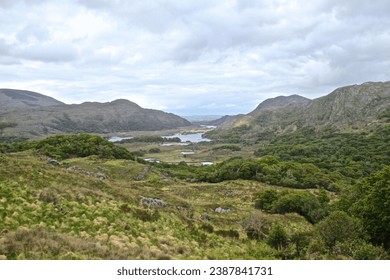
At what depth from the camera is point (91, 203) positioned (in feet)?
97.9

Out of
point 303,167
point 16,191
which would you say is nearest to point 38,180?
point 16,191

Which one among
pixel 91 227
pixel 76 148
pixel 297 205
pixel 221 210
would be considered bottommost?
pixel 297 205

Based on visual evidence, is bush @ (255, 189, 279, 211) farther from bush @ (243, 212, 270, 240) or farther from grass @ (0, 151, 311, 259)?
grass @ (0, 151, 311, 259)

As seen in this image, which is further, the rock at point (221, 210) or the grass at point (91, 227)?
the rock at point (221, 210)

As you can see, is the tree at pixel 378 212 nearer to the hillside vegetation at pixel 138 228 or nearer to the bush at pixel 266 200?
the hillside vegetation at pixel 138 228

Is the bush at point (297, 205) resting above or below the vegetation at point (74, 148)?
below

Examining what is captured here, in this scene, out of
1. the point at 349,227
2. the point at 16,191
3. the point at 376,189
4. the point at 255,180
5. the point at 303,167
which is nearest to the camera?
the point at 16,191

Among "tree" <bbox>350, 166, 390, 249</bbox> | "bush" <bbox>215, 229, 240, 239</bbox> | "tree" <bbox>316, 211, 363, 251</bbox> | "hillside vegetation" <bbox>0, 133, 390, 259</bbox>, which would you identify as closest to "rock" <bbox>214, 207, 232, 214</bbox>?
"hillside vegetation" <bbox>0, 133, 390, 259</bbox>

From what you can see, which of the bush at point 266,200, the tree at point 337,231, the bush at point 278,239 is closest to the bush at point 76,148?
the bush at point 266,200

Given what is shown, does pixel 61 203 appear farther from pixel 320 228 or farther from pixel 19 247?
pixel 320 228

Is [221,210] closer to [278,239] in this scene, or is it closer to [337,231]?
[278,239]

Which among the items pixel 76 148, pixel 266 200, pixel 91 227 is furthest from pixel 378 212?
pixel 76 148

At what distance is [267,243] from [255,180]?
75680 millimetres

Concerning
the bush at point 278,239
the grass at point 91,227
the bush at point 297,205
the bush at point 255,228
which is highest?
the grass at point 91,227
